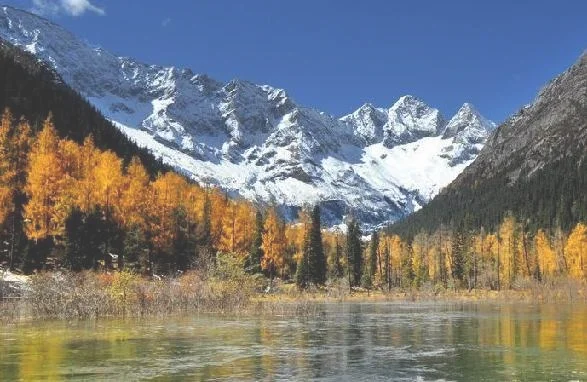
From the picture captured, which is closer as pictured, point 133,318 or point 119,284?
point 133,318

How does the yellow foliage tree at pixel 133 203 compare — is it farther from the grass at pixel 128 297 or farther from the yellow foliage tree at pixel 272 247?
the yellow foliage tree at pixel 272 247

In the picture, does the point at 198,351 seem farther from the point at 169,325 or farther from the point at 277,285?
the point at 277,285

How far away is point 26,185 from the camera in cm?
8462

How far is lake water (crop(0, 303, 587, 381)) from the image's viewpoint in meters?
26.3

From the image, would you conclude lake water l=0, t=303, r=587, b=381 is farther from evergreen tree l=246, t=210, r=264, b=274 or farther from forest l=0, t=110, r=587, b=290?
evergreen tree l=246, t=210, r=264, b=274

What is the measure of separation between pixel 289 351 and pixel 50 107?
445 ft

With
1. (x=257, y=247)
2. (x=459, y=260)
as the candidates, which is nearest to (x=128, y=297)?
(x=257, y=247)

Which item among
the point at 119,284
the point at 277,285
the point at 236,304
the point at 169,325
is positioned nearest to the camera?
the point at 169,325

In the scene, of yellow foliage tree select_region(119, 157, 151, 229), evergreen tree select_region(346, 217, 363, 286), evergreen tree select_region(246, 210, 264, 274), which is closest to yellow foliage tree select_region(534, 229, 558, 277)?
evergreen tree select_region(346, 217, 363, 286)

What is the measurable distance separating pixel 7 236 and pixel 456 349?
67.0 m

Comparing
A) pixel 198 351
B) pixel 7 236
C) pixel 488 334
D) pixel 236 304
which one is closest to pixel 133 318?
pixel 236 304

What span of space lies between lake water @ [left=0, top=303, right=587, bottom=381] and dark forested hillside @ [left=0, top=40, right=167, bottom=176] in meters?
88.2

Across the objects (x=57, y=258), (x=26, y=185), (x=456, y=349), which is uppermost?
(x=26, y=185)

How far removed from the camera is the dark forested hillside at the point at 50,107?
458 feet
